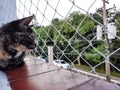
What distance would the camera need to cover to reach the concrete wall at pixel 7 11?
47.4 inches

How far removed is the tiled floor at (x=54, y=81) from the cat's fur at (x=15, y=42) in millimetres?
74

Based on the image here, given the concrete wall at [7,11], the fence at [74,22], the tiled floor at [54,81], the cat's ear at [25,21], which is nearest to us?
the tiled floor at [54,81]

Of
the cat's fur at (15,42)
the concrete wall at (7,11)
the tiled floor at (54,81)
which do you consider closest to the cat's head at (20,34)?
the cat's fur at (15,42)

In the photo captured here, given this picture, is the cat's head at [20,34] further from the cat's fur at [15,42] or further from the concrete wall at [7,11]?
the concrete wall at [7,11]

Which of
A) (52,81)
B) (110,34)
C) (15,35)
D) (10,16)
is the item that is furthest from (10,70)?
(10,16)

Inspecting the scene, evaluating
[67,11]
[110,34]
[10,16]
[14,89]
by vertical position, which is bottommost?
[14,89]

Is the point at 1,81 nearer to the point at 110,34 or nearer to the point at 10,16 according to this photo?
the point at 110,34

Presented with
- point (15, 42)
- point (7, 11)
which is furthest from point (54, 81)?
point (7, 11)

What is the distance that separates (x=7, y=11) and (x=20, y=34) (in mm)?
721

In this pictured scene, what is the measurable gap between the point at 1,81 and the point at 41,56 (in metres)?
0.42

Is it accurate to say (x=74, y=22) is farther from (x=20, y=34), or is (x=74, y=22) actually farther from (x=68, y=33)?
(x=20, y=34)

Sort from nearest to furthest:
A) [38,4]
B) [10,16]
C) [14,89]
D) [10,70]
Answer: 1. [14,89]
2. [10,70]
3. [38,4]
4. [10,16]

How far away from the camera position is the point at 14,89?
45cm

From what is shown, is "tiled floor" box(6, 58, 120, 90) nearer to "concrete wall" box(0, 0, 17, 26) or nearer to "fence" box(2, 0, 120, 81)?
"fence" box(2, 0, 120, 81)
